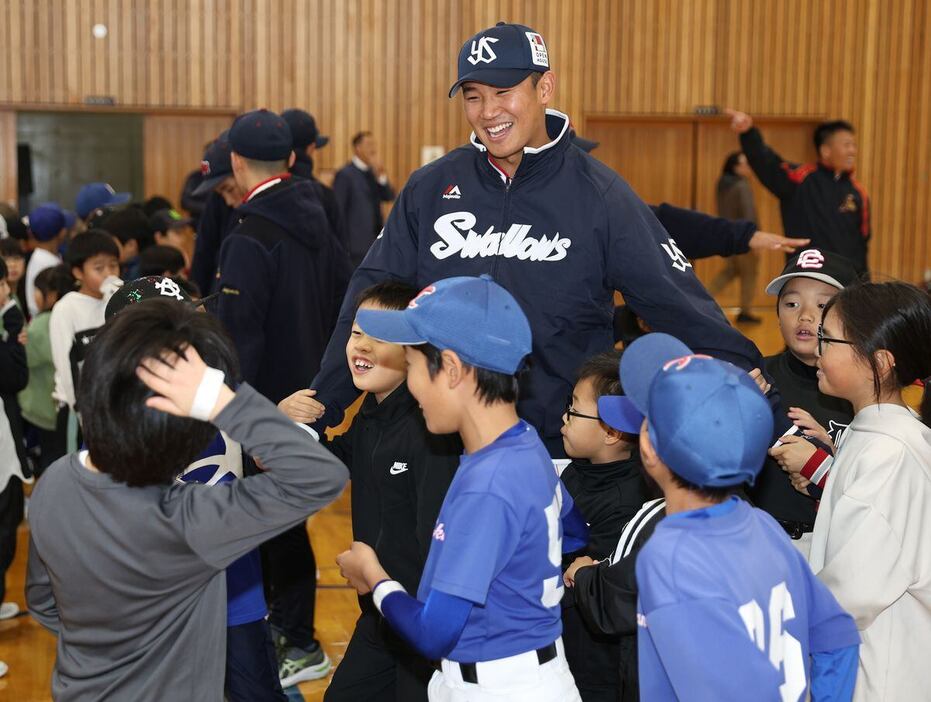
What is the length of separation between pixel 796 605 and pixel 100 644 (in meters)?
1.25

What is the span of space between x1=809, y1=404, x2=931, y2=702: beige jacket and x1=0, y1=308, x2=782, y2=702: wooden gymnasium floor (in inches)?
84.6

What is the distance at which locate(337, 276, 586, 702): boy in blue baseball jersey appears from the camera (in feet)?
6.57

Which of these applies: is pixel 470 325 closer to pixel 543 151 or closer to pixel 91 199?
pixel 543 151

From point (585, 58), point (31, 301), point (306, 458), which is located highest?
point (585, 58)

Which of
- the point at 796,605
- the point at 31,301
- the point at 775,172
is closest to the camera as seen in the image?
the point at 796,605

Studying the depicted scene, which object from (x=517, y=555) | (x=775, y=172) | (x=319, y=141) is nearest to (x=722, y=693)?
(x=517, y=555)

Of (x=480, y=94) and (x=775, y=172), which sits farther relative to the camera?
(x=775, y=172)

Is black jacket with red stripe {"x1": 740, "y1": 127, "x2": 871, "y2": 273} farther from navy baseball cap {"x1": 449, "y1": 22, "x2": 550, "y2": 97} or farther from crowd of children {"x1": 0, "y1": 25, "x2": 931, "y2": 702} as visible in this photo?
navy baseball cap {"x1": 449, "y1": 22, "x2": 550, "y2": 97}

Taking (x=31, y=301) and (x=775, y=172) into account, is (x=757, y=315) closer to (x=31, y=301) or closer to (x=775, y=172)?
(x=775, y=172)

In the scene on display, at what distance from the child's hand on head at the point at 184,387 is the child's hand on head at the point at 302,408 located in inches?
40.0

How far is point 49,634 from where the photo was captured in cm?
450

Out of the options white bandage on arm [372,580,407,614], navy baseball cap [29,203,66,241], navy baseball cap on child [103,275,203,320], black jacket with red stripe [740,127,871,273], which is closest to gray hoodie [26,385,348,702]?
white bandage on arm [372,580,407,614]

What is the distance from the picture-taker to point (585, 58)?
532 inches

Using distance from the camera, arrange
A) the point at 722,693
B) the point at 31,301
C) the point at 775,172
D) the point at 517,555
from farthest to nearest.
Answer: the point at 775,172 → the point at 31,301 → the point at 517,555 → the point at 722,693
